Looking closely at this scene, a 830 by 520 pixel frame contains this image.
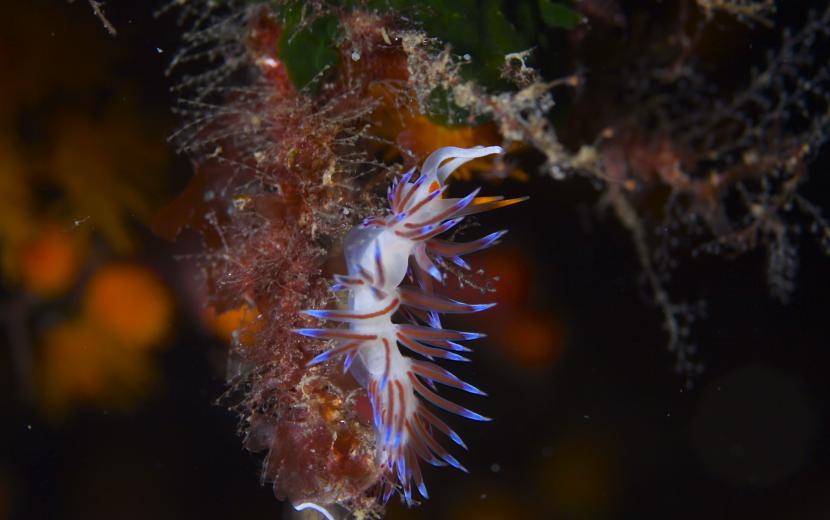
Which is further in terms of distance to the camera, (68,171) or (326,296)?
(68,171)

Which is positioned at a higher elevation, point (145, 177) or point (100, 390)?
point (145, 177)

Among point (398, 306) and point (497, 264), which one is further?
point (497, 264)

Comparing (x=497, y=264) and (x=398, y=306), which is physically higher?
(x=398, y=306)

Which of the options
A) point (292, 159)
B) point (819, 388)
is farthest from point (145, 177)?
point (819, 388)

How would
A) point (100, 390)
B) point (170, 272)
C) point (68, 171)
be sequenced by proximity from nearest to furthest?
point (68, 171), point (170, 272), point (100, 390)

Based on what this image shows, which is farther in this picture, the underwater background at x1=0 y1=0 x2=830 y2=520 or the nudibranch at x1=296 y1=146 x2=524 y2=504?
the underwater background at x1=0 y1=0 x2=830 y2=520

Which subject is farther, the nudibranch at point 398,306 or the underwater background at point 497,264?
the underwater background at point 497,264

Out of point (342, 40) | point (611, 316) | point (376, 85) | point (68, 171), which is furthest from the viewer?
point (611, 316)

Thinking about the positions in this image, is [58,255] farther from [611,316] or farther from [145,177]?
[611,316]
